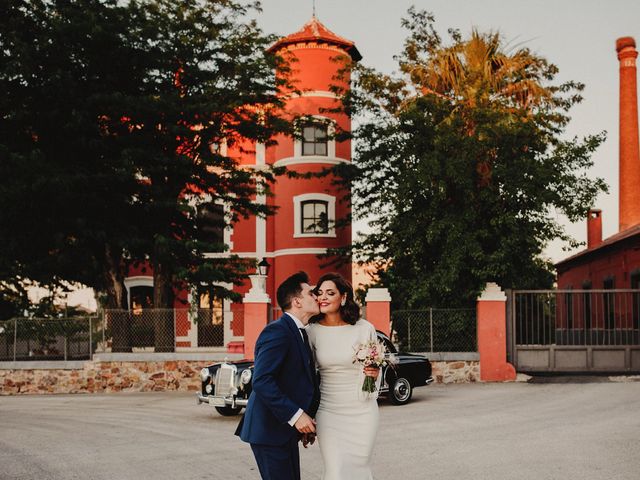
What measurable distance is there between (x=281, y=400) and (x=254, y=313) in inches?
604

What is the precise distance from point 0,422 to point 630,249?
87.0 ft

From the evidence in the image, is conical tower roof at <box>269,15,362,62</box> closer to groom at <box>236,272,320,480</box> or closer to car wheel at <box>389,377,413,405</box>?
car wheel at <box>389,377,413,405</box>

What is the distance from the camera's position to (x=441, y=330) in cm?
1928

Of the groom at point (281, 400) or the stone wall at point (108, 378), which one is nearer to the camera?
the groom at point (281, 400)

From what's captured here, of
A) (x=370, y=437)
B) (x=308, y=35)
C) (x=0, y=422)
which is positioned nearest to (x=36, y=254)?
(x=0, y=422)

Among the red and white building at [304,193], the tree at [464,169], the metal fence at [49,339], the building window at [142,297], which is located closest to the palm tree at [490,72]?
the tree at [464,169]

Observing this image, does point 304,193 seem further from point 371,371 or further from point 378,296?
point 371,371

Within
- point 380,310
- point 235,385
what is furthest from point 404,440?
point 380,310

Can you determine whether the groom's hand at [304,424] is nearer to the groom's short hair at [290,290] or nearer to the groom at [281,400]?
the groom at [281,400]

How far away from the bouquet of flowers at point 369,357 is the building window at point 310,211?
84.5 feet

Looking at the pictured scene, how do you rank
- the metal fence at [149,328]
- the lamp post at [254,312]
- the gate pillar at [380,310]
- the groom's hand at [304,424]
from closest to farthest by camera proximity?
the groom's hand at [304,424]
the lamp post at [254,312]
the gate pillar at [380,310]
the metal fence at [149,328]

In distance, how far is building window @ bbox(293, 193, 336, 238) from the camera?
99.9 ft

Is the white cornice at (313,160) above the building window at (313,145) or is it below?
below

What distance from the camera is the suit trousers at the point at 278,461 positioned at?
13.5ft
